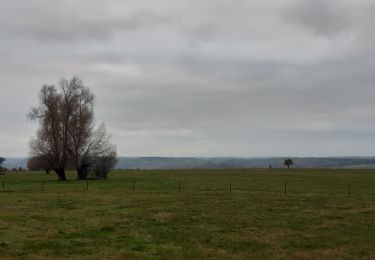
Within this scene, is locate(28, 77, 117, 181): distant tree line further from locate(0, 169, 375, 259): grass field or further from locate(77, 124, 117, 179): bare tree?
locate(0, 169, 375, 259): grass field

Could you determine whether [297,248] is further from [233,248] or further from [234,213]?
[234,213]

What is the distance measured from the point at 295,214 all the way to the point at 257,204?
19.5ft

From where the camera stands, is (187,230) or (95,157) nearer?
(187,230)

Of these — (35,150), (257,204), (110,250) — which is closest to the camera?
(110,250)

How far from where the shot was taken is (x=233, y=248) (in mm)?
18359

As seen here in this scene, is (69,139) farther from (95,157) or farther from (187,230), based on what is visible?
(187,230)

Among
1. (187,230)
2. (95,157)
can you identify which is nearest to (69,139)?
(95,157)

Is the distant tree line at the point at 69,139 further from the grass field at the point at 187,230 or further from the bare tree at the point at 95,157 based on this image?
the grass field at the point at 187,230

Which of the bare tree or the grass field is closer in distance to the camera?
the grass field

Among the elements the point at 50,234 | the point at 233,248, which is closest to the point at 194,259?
the point at 233,248

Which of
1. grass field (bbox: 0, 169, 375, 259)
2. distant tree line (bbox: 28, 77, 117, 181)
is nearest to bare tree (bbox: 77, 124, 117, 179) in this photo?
distant tree line (bbox: 28, 77, 117, 181)

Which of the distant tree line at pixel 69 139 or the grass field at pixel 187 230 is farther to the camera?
the distant tree line at pixel 69 139

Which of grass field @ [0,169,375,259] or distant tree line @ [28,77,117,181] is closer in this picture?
grass field @ [0,169,375,259]

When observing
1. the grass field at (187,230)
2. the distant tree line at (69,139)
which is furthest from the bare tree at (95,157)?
the grass field at (187,230)
